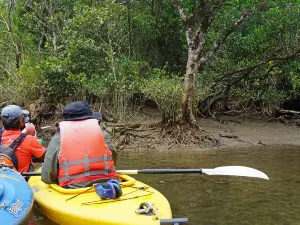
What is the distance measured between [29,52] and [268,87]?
9647mm

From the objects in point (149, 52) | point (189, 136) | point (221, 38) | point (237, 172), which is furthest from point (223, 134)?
point (237, 172)

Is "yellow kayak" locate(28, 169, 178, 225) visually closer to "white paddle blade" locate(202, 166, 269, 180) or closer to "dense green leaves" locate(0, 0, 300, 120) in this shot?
"white paddle blade" locate(202, 166, 269, 180)

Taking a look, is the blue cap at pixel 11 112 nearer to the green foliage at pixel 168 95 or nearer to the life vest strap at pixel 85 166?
the life vest strap at pixel 85 166

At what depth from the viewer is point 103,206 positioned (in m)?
4.74

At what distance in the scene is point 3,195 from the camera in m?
4.55

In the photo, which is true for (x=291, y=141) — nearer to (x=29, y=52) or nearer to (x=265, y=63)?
(x=265, y=63)

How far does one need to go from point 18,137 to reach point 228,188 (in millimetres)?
3684

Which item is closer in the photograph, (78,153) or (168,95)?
(78,153)

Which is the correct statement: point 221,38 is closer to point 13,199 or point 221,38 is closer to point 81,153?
point 81,153

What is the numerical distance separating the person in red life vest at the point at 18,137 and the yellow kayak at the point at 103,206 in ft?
2.18

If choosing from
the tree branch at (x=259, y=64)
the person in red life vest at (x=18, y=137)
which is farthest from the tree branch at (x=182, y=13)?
the person in red life vest at (x=18, y=137)

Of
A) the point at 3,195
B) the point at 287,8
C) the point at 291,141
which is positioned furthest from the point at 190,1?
the point at 3,195

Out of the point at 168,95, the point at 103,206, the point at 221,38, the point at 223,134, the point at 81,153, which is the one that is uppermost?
the point at 221,38

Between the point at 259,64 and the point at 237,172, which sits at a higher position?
the point at 259,64
